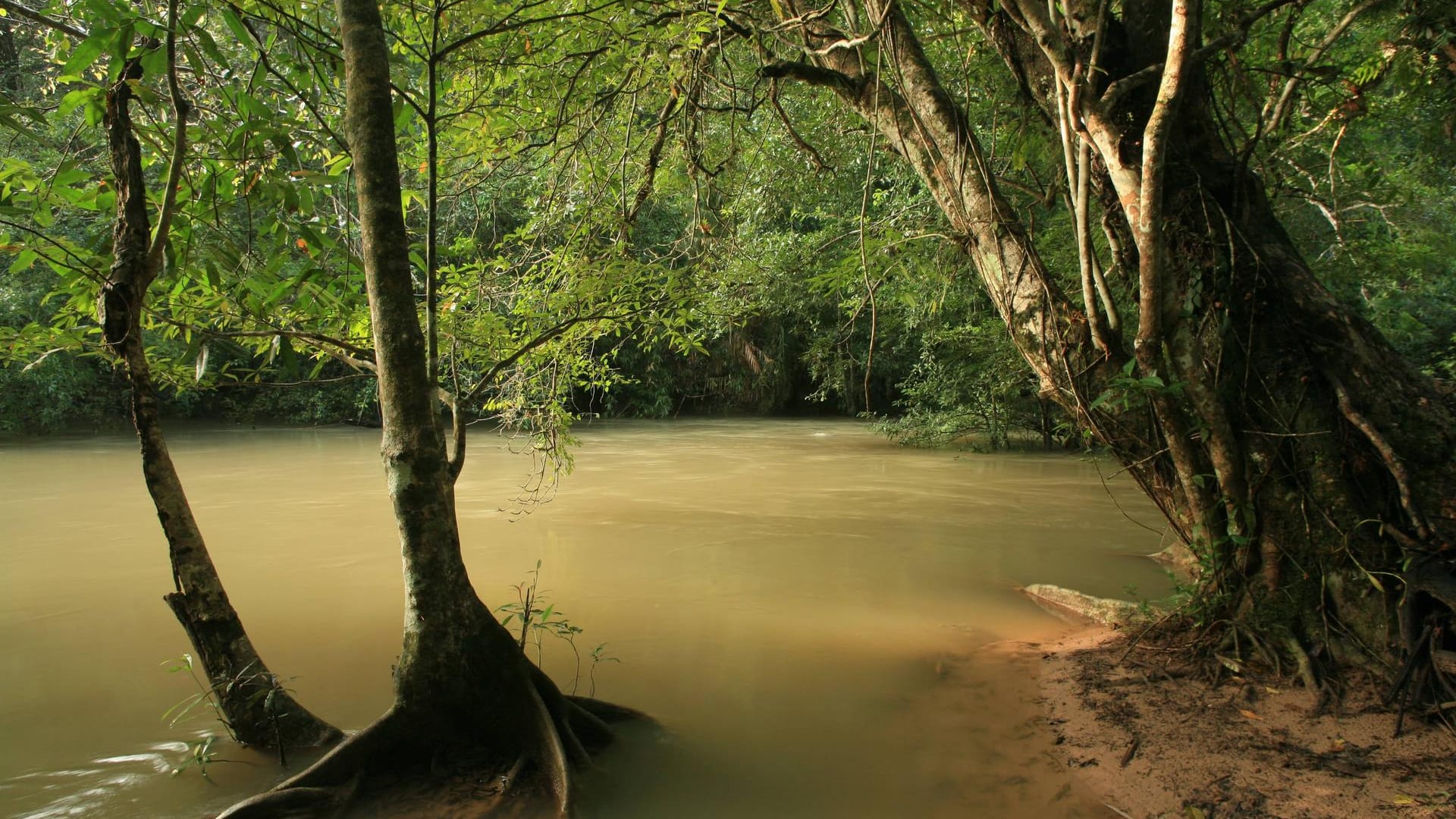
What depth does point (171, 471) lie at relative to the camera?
2.65 m

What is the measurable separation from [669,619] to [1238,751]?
2.93 meters

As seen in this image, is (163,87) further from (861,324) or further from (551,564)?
(861,324)

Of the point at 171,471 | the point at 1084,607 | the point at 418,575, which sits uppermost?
the point at 171,471

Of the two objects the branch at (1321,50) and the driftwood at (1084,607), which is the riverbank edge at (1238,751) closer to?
the driftwood at (1084,607)

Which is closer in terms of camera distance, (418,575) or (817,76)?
(418,575)

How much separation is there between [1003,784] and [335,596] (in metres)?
4.30

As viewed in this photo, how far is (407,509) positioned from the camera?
2588 millimetres

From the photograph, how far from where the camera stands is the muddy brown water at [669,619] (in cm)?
286

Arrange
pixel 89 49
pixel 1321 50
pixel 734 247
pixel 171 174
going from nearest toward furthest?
pixel 89 49
pixel 171 174
pixel 1321 50
pixel 734 247

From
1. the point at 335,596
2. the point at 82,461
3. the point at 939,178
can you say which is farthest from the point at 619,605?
the point at 82,461

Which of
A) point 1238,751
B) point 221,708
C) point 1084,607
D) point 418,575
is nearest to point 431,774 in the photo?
point 418,575

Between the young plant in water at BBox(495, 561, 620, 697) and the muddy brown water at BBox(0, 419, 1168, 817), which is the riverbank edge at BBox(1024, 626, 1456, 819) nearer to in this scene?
the muddy brown water at BBox(0, 419, 1168, 817)

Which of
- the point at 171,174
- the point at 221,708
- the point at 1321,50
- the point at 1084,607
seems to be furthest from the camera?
the point at 1084,607

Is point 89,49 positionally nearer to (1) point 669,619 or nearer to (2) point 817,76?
(2) point 817,76
